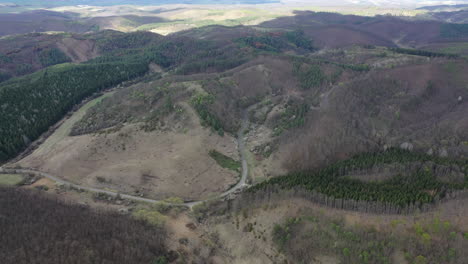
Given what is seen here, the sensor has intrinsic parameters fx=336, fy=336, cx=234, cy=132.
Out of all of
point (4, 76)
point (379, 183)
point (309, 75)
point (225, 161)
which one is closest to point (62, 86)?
point (4, 76)

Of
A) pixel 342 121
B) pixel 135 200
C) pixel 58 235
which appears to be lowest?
pixel 135 200

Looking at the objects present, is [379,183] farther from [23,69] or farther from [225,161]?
[23,69]

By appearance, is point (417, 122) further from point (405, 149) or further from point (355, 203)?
point (355, 203)

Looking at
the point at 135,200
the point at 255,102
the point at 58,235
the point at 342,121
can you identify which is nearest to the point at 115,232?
the point at 58,235

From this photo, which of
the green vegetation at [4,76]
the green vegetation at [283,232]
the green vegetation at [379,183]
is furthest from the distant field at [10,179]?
the green vegetation at [4,76]

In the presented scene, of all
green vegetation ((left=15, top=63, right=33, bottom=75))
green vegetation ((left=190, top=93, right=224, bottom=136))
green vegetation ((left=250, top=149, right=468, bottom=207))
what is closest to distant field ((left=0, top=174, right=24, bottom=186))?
green vegetation ((left=190, top=93, right=224, bottom=136))

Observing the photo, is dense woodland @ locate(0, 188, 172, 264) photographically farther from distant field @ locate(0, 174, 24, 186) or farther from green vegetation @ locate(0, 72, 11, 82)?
green vegetation @ locate(0, 72, 11, 82)

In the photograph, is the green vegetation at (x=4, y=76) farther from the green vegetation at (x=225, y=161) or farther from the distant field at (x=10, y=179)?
the green vegetation at (x=225, y=161)
